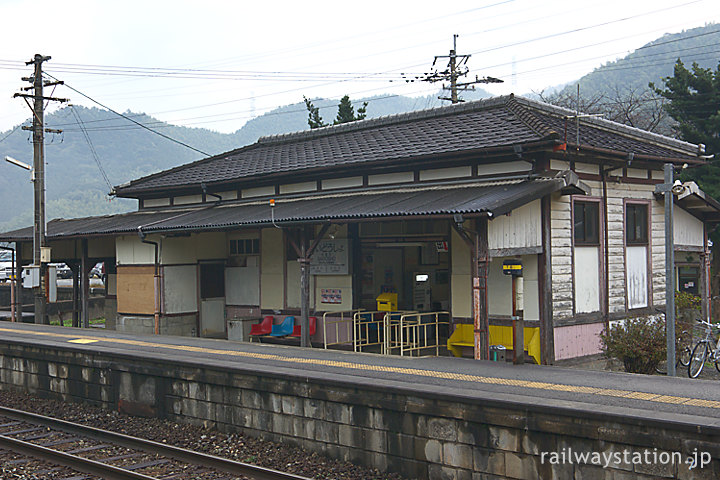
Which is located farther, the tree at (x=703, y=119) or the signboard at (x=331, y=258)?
the tree at (x=703, y=119)

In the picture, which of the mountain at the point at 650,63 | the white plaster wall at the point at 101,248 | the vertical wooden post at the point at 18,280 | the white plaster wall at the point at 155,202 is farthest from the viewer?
the mountain at the point at 650,63

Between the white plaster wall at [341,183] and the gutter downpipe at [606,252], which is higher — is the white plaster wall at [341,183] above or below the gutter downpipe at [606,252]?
above

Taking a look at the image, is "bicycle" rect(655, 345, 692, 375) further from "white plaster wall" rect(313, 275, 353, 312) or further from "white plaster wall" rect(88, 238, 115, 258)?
"white plaster wall" rect(88, 238, 115, 258)

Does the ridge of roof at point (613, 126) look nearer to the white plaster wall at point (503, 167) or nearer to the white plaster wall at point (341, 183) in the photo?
the white plaster wall at point (503, 167)

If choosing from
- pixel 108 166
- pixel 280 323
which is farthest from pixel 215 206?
pixel 108 166

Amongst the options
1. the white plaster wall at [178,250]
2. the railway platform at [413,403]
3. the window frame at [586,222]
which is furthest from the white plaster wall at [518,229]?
the white plaster wall at [178,250]

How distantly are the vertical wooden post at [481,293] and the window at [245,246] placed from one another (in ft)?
25.6

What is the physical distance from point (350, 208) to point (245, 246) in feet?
17.8

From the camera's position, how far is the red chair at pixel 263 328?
17.2 meters

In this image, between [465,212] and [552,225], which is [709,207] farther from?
[465,212]

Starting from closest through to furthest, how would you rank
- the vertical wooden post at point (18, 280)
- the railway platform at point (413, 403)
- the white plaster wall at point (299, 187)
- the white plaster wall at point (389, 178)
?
the railway platform at point (413, 403) < the white plaster wall at point (389, 178) < the white plaster wall at point (299, 187) < the vertical wooden post at point (18, 280)

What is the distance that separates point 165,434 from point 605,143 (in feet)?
32.6

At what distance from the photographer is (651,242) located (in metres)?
15.4

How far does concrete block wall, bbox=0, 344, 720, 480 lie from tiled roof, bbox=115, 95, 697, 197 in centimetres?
624
